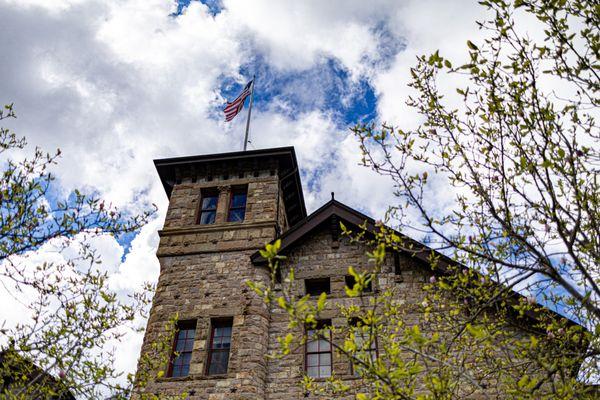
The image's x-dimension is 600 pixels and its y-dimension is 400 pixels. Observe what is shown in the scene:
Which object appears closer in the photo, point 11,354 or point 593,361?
point 593,361

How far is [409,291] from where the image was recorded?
499 inches

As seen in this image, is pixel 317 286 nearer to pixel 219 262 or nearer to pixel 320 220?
pixel 320 220

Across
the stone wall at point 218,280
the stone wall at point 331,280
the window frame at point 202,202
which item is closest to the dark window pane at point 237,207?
the stone wall at point 218,280

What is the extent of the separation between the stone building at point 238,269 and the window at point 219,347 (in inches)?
1.0

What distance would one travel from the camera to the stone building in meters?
11.8

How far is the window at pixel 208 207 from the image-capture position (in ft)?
51.1

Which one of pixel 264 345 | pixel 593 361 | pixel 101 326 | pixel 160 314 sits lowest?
pixel 593 361

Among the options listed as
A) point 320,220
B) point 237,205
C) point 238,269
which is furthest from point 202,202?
point 320,220

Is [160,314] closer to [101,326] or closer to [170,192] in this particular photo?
[101,326]

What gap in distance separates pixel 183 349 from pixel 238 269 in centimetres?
252

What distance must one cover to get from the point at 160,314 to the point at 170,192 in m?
5.60

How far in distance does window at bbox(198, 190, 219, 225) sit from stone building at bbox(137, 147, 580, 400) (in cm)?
3

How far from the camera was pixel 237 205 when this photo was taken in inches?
624

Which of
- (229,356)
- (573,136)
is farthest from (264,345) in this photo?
(573,136)
